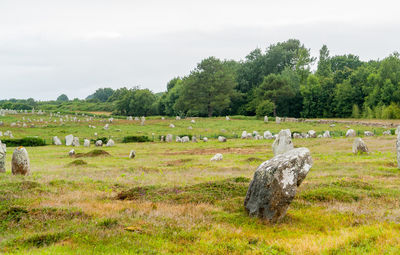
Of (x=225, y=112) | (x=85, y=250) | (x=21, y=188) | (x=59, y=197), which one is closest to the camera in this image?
(x=85, y=250)

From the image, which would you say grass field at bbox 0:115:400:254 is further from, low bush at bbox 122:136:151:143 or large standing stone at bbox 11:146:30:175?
low bush at bbox 122:136:151:143

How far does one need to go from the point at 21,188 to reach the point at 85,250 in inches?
291

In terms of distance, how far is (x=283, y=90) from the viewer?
87.6 meters

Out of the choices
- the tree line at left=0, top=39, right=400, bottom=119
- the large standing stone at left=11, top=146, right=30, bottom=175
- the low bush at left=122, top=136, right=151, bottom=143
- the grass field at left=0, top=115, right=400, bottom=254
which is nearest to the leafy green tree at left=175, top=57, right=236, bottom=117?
the tree line at left=0, top=39, right=400, bottom=119

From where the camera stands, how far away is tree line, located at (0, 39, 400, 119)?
7700cm

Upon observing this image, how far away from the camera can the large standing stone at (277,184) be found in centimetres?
1025

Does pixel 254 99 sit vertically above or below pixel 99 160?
above

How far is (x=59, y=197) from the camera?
43.2 ft

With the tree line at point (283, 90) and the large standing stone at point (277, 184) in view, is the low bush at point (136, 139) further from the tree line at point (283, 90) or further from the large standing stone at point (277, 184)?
the tree line at point (283, 90)

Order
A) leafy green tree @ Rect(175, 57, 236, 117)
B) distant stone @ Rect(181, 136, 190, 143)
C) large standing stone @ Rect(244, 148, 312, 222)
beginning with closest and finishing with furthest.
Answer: large standing stone @ Rect(244, 148, 312, 222)
distant stone @ Rect(181, 136, 190, 143)
leafy green tree @ Rect(175, 57, 236, 117)

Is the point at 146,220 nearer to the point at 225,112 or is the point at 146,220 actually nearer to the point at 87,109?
the point at 225,112

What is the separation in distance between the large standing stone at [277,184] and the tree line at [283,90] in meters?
67.4

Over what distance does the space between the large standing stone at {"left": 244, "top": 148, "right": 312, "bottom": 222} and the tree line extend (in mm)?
67387

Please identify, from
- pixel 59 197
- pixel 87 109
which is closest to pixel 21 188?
pixel 59 197
